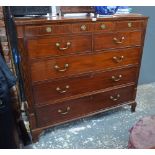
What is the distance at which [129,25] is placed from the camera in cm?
167

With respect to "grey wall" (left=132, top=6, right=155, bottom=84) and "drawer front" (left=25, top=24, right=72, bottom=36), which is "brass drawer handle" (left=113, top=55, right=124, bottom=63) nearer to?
"drawer front" (left=25, top=24, right=72, bottom=36)

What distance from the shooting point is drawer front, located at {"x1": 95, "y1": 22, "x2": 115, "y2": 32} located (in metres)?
1.54

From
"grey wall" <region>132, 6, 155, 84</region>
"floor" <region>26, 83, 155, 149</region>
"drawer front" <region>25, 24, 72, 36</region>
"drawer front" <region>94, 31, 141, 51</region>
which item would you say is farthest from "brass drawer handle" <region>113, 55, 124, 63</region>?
"grey wall" <region>132, 6, 155, 84</region>

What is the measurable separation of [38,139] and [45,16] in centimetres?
104

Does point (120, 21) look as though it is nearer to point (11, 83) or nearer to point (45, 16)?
point (45, 16)

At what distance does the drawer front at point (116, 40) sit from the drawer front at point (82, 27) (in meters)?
0.08

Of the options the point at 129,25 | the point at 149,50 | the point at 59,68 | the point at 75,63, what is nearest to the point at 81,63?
the point at 75,63

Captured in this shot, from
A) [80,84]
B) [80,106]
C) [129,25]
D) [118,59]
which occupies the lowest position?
[80,106]

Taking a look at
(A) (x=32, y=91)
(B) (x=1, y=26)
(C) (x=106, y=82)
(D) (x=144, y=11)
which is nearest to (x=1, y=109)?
(A) (x=32, y=91)

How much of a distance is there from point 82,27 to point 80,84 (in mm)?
491

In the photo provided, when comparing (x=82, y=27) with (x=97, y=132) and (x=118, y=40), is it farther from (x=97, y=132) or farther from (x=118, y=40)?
(x=97, y=132)

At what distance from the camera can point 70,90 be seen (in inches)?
66.1

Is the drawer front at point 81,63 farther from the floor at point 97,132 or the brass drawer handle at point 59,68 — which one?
the floor at point 97,132

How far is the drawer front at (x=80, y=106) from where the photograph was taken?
1672 millimetres
